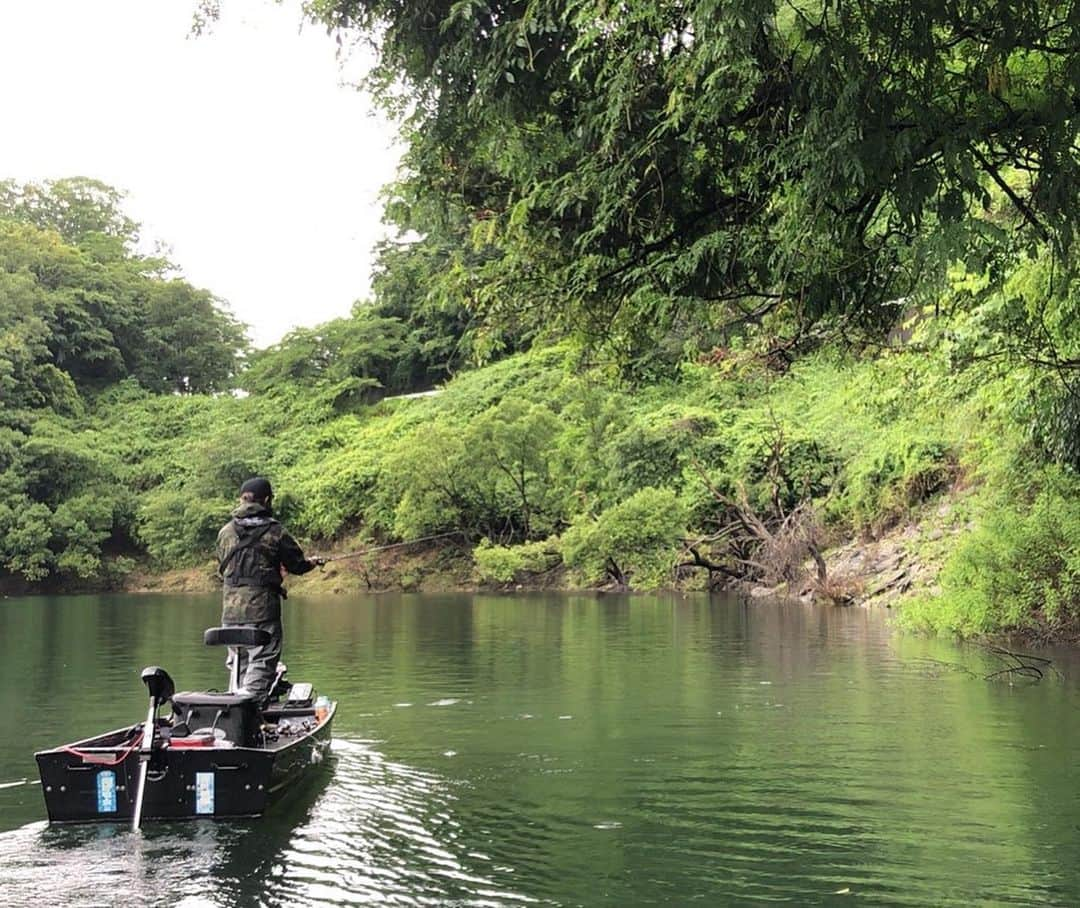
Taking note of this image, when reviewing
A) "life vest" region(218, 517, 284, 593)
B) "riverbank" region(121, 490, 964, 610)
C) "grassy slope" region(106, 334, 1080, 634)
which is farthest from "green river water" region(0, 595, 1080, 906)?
"riverbank" region(121, 490, 964, 610)

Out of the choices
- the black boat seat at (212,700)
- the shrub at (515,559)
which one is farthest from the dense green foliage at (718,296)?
the black boat seat at (212,700)

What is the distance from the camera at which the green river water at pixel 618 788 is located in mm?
6047

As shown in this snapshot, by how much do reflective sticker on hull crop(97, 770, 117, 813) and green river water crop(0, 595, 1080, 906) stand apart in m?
0.16

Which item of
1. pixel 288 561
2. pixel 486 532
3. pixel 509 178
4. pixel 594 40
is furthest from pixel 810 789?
pixel 486 532

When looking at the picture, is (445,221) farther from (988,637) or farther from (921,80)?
(988,637)

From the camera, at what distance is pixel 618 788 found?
830 cm

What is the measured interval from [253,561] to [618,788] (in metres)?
3.10

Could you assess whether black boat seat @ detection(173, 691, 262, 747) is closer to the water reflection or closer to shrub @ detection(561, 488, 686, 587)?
the water reflection

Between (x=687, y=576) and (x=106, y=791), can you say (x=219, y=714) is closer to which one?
(x=106, y=791)

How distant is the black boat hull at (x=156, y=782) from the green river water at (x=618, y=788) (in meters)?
0.15

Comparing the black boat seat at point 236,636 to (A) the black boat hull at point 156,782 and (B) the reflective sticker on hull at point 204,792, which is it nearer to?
(A) the black boat hull at point 156,782

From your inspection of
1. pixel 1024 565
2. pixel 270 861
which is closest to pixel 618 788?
pixel 270 861

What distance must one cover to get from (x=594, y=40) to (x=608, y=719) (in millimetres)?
7333

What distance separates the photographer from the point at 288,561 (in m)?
8.59
